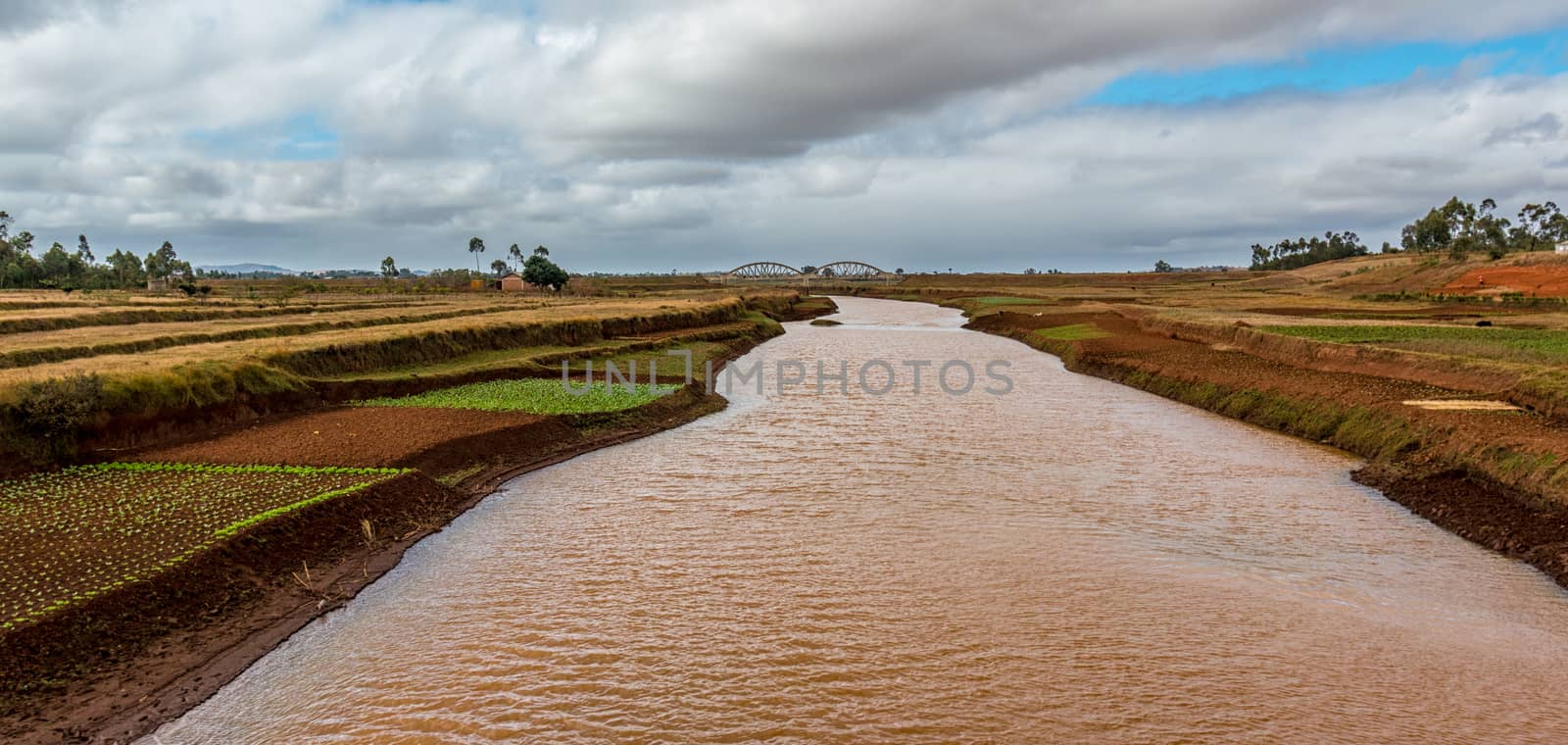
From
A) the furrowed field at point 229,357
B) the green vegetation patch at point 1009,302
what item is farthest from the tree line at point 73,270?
the green vegetation patch at point 1009,302

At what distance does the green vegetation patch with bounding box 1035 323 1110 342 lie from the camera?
44594mm

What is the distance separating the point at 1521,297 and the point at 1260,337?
30.2 metres

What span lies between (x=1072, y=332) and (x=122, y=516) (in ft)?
145

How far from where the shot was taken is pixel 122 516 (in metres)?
11.7

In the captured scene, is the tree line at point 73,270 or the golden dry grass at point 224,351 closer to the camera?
the golden dry grass at point 224,351

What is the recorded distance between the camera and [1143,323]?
46.0 m

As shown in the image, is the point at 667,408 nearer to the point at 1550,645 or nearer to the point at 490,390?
the point at 490,390

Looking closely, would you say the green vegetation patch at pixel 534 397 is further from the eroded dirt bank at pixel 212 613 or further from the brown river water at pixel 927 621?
the eroded dirt bank at pixel 212 613

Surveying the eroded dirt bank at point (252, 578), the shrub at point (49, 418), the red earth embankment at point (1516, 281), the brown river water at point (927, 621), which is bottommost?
the brown river water at point (927, 621)

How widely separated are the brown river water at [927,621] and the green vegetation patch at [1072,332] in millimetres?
26490

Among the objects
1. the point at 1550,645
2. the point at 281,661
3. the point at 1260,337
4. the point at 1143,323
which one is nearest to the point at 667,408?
the point at 281,661

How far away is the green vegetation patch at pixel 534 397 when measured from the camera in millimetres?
22141

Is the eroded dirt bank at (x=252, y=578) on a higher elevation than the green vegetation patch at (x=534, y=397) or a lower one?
lower

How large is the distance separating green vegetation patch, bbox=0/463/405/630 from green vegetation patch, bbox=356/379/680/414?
7.08 m
